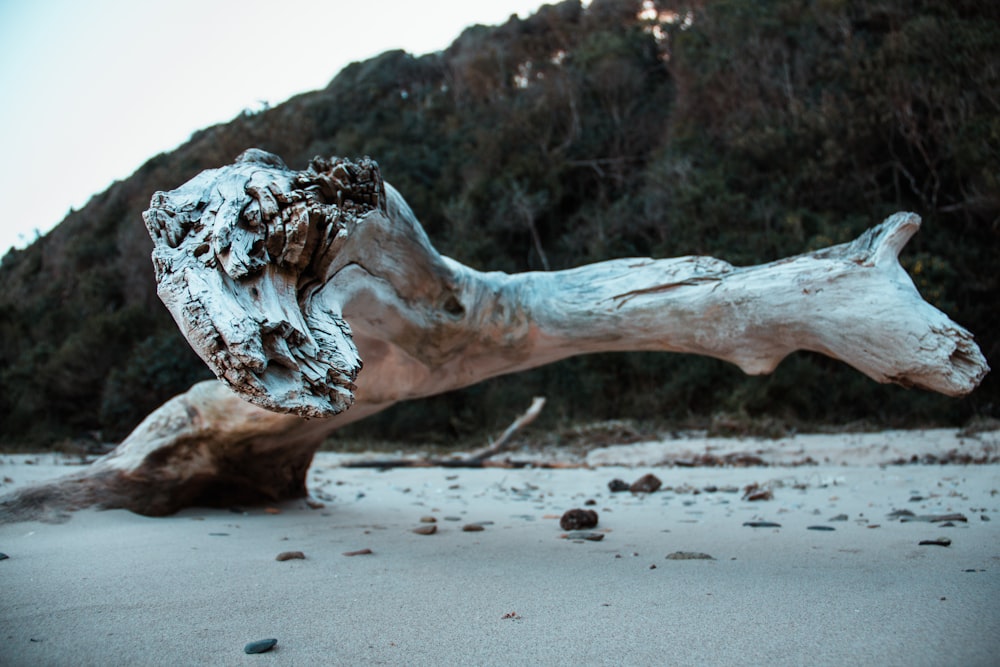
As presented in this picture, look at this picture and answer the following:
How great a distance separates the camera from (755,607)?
6.31 ft

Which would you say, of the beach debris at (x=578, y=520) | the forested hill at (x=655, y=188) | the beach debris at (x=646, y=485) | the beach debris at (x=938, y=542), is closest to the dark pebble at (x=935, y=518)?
the beach debris at (x=938, y=542)

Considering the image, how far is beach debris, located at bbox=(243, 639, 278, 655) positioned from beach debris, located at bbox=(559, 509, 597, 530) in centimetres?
188

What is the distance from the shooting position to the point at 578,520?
131 inches

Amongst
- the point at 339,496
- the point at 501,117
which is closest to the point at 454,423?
the point at 339,496

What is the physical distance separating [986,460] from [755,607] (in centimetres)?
521

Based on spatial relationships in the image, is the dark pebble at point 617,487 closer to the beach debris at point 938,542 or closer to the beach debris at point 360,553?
the beach debris at point 938,542

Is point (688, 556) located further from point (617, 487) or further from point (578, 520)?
point (617, 487)

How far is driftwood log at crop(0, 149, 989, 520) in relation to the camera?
199 centimetres

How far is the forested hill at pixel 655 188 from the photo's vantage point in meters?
11.0

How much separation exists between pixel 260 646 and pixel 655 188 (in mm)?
14369

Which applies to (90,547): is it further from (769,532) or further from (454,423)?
(454,423)

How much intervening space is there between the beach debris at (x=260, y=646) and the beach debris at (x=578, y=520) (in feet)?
6.15

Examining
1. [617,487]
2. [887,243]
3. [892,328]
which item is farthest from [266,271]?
[617,487]

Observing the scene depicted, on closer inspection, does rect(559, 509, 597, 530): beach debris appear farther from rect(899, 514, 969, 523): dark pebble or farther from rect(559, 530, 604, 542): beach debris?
rect(899, 514, 969, 523): dark pebble
